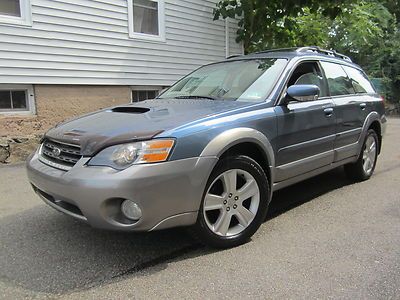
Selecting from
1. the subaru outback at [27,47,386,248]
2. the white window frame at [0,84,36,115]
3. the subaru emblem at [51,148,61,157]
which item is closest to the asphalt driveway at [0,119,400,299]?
the subaru outback at [27,47,386,248]

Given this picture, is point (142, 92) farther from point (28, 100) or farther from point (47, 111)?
point (28, 100)

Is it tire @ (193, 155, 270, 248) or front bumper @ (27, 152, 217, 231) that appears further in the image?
tire @ (193, 155, 270, 248)

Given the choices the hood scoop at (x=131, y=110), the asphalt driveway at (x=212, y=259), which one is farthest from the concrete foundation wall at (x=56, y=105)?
the hood scoop at (x=131, y=110)

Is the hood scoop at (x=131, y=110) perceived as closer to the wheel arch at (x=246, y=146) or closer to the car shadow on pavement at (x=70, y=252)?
the wheel arch at (x=246, y=146)

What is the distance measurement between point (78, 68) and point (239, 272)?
6.18 metres

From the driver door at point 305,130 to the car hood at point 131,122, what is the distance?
0.52 metres

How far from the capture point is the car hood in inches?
118

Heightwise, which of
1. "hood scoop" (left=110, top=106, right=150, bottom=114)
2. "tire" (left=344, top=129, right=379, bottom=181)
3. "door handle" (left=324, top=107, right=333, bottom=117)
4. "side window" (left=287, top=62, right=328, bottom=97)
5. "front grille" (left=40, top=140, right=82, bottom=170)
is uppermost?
"side window" (left=287, top=62, right=328, bottom=97)

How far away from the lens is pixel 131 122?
3.24 metres

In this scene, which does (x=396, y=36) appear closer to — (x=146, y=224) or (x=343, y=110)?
(x=343, y=110)

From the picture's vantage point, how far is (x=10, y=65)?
7.05m

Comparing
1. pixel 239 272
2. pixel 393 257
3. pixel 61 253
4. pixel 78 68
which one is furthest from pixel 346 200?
pixel 78 68

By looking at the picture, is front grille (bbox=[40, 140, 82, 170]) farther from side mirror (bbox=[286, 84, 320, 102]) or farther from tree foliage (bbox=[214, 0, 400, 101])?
tree foliage (bbox=[214, 0, 400, 101])

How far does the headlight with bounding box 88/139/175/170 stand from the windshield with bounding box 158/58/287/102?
1187 mm
